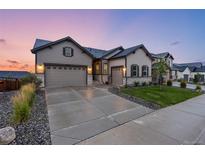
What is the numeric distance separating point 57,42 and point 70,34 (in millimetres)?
2302

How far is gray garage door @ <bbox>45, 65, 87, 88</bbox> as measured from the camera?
13312 millimetres

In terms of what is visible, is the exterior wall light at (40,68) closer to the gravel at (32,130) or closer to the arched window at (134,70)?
the gravel at (32,130)

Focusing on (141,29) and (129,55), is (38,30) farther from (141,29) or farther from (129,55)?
(141,29)

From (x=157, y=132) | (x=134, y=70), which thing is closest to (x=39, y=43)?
(x=134, y=70)

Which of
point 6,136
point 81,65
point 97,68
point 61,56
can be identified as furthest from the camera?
point 97,68

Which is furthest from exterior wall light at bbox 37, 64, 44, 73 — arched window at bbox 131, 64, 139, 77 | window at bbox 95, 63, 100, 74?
arched window at bbox 131, 64, 139, 77

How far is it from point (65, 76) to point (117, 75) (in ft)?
22.2

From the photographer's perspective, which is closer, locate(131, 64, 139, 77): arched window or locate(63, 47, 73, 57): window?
locate(63, 47, 73, 57): window

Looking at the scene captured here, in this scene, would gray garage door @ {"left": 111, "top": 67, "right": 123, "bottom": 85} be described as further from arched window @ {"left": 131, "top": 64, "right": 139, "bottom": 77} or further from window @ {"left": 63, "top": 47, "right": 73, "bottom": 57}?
window @ {"left": 63, "top": 47, "right": 73, "bottom": 57}

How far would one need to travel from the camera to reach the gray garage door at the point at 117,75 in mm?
15773

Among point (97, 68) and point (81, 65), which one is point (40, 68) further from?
point (97, 68)

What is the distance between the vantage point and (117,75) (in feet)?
53.9

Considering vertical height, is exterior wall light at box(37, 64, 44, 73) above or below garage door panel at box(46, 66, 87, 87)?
above
